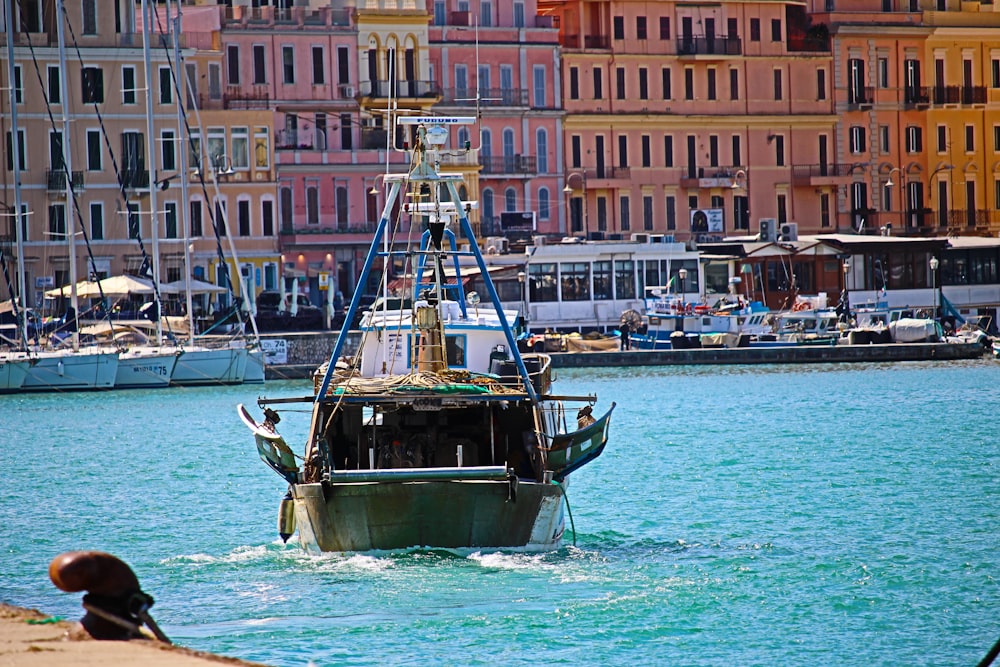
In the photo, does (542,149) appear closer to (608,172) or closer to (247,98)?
(608,172)

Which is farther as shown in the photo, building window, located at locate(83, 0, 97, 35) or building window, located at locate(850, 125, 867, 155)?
building window, located at locate(850, 125, 867, 155)

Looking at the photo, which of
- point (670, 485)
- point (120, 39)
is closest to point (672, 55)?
point (120, 39)

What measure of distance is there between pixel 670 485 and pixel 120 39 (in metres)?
47.5

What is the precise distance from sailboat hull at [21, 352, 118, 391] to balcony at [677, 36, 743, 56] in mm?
40282

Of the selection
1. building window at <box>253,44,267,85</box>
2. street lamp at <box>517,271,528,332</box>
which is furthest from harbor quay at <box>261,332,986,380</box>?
building window at <box>253,44,267,85</box>

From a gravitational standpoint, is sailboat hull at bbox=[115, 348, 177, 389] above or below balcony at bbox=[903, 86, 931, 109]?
below

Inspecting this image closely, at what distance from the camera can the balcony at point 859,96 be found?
92.6 meters

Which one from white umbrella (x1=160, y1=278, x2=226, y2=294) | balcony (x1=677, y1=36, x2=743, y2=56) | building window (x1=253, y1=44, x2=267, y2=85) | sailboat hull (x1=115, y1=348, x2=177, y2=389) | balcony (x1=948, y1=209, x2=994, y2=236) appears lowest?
sailboat hull (x1=115, y1=348, x2=177, y2=389)

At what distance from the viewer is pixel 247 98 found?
79750 millimetres

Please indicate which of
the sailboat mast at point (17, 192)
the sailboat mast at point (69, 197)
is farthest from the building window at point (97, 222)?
the sailboat mast at point (17, 192)

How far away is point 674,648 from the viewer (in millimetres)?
19297

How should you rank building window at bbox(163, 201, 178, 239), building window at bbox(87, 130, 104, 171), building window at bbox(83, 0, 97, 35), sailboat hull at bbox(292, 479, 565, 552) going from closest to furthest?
sailboat hull at bbox(292, 479, 565, 552) < building window at bbox(83, 0, 97, 35) < building window at bbox(87, 130, 104, 171) < building window at bbox(163, 201, 178, 239)

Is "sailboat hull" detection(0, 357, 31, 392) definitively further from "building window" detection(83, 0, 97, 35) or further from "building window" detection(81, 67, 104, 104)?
"building window" detection(83, 0, 97, 35)

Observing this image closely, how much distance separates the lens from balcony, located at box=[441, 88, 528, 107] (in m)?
84.0
